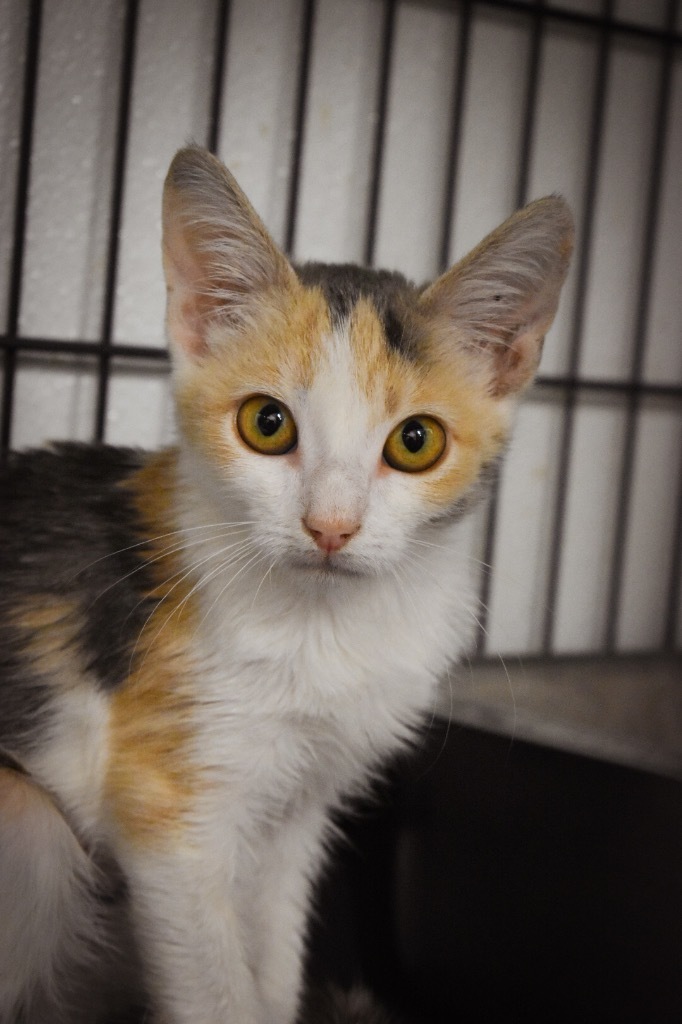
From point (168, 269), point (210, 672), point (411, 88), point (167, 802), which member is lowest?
point (167, 802)

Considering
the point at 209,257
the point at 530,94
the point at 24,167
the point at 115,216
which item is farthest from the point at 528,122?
the point at 209,257

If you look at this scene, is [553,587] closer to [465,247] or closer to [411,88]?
[465,247]

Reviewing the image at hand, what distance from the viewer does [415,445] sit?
0.85 m

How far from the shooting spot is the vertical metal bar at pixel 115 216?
134 cm

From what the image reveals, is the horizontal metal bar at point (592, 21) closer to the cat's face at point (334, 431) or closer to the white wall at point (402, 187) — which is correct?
the white wall at point (402, 187)

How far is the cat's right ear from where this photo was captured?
848 millimetres

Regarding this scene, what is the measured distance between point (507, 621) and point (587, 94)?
0.94 m

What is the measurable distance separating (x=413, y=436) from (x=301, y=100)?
32.7 inches

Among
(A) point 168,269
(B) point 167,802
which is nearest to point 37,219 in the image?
(A) point 168,269

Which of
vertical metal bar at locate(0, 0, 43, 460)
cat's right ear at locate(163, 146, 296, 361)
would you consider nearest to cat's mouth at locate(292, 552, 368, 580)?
cat's right ear at locate(163, 146, 296, 361)

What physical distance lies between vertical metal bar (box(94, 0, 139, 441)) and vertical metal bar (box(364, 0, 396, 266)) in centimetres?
37

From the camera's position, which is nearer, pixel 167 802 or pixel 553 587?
pixel 167 802

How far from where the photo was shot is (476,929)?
1.12 m

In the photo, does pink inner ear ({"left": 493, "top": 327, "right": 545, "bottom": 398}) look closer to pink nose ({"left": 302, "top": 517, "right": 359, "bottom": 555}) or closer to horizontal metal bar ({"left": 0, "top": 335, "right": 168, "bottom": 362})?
pink nose ({"left": 302, "top": 517, "right": 359, "bottom": 555})
